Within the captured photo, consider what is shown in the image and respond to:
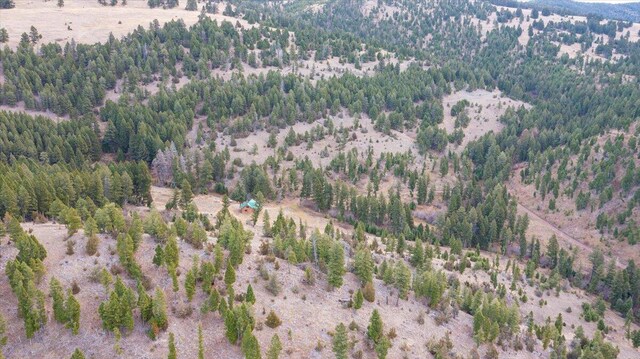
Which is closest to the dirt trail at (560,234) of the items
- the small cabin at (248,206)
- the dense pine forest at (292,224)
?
the dense pine forest at (292,224)

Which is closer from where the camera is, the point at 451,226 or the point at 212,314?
the point at 212,314

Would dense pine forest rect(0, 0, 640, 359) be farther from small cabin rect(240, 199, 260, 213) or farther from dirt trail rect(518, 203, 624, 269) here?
dirt trail rect(518, 203, 624, 269)

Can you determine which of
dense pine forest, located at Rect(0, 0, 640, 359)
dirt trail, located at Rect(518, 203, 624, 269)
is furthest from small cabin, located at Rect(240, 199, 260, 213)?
dirt trail, located at Rect(518, 203, 624, 269)

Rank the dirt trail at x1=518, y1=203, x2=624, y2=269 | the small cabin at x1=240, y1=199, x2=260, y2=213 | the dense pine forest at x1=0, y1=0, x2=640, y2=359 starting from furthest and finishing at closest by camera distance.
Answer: the dirt trail at x1=518, y1=203, x2=624, y2=269, the small cabin at x1=240, y1=199, x2=260, y2=213, the dense pine forest at x1=0, y1=0, x2=640, y2=359

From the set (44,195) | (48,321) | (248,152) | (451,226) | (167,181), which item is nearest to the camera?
(48,321)

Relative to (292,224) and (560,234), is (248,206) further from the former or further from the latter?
(560,234)

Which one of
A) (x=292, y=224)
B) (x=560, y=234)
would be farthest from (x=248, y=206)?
(x=560, y=234)

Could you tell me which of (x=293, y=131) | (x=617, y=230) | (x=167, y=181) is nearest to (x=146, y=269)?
(x=167, y=181)

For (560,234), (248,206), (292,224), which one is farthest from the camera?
(560,234)

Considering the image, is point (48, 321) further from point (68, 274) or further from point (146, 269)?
point (146, 269)
